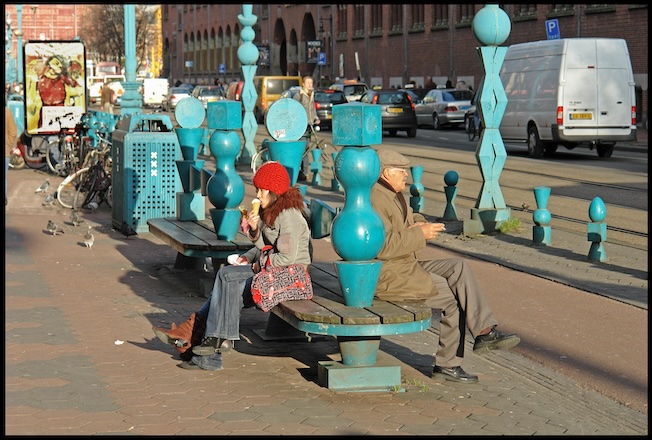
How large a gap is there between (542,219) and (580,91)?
14107 mm

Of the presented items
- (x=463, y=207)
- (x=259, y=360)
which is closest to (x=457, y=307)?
(x=259, y=360)

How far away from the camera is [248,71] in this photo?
23500 mm

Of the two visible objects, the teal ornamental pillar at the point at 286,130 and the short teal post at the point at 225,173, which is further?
the short teal post at the point at 225,173

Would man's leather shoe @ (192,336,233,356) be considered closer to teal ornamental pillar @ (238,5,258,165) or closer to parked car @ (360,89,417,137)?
teal ornamental pillar @ (238,5,258,165)

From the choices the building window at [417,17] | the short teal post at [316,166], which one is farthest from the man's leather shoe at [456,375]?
the building window at [417,17]

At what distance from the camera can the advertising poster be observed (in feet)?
78.2

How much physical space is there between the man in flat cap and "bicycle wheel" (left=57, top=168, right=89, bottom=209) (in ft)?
34.0

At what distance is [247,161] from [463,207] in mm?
7936

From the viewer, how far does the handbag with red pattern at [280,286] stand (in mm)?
7047

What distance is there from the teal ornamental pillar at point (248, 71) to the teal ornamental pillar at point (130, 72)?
10.6 ft

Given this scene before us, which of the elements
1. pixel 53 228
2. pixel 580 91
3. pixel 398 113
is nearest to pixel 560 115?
pixel 580 91

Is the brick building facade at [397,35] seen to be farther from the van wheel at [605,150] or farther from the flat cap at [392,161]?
the flat cap at [392,161]

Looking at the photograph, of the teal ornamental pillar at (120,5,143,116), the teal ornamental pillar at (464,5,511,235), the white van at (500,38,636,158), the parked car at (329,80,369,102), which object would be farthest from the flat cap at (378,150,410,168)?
the parked car at (329,80,369,102)

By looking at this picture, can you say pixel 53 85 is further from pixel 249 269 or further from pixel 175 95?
pixel 175 95
